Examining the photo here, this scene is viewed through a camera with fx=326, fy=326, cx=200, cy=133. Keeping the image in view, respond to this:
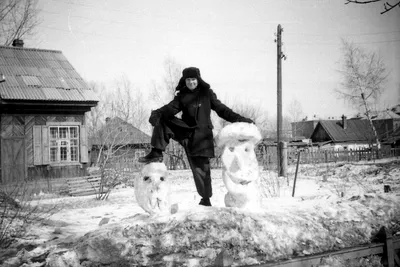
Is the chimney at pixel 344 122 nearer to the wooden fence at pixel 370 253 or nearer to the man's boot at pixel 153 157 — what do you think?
the wooden fence at pixel 370 253

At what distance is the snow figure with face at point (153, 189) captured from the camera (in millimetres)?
3381

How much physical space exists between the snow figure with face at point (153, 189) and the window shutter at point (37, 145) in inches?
357

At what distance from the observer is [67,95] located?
1139 centimetres

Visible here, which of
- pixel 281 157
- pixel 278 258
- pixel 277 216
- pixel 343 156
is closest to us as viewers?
pixel 278 258

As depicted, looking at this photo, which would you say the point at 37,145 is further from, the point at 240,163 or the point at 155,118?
the point at 240,163

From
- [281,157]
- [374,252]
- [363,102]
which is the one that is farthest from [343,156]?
[374,252]

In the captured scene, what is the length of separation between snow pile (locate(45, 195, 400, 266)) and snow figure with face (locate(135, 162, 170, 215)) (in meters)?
0.29

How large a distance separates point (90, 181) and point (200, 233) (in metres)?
8.86

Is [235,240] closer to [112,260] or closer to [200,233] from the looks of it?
[200,233]

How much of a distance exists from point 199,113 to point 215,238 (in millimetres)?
1540

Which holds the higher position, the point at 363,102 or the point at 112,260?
the point at 363,102

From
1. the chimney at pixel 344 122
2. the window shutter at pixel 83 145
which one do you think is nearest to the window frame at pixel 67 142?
the window shutter at pixel 83 145

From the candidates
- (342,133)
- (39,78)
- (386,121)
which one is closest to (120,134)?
(39,78)

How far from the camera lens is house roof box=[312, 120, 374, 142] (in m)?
39.3
